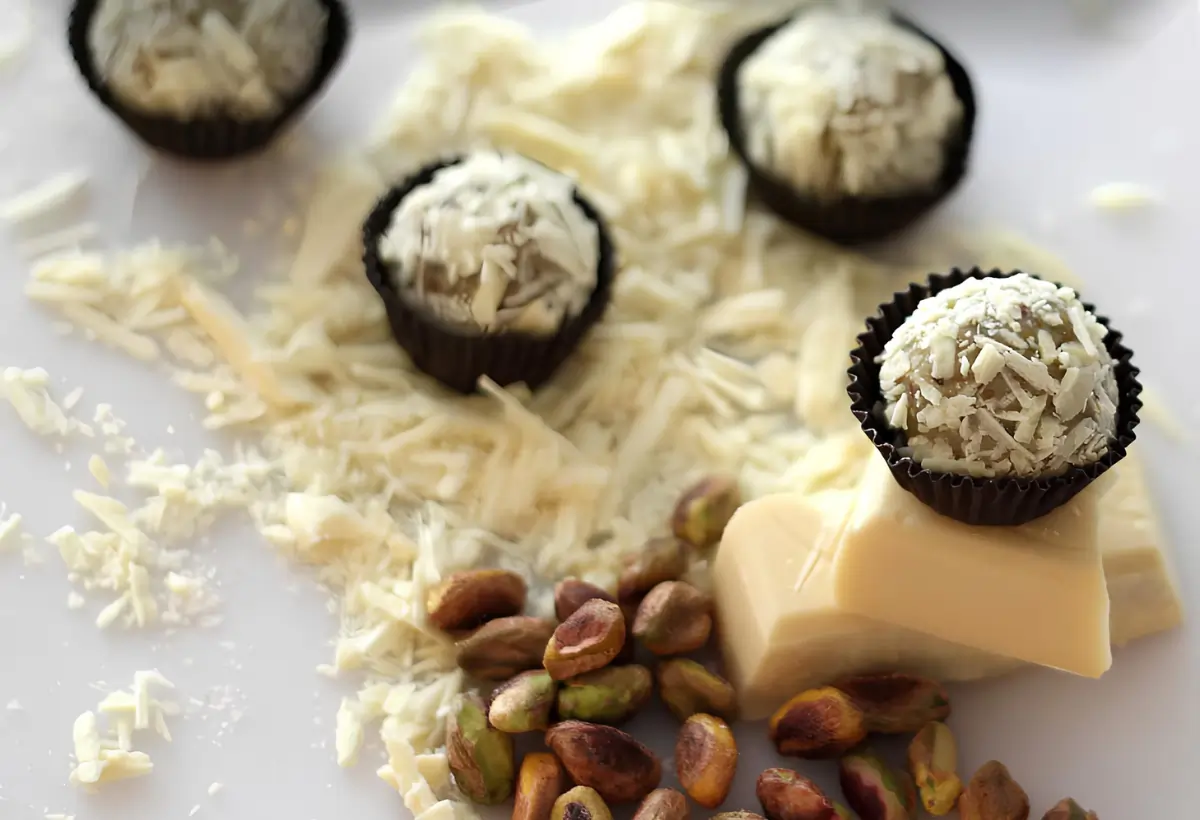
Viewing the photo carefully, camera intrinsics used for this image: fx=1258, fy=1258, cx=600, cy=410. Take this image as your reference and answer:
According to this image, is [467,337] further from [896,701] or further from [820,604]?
[896,701]

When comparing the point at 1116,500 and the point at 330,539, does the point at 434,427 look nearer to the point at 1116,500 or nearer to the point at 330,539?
the point at 330,539

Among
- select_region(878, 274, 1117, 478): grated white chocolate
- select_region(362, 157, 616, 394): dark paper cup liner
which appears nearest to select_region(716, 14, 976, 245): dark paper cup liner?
select_region(362, 157, 616, 394): dark paper cup liner

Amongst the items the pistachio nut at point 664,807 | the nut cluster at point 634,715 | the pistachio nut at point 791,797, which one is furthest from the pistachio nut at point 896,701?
the pistachio nut at point 664,807

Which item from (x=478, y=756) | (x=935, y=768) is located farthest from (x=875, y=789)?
(x=478, y=756)

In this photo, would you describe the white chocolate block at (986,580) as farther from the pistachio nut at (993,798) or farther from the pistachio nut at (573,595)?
the pistachio nut at (573,595)

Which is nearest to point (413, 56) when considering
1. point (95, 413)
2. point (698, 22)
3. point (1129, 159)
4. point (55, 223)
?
point (698, 22)

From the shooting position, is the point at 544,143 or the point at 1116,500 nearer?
the point at 1116,500
